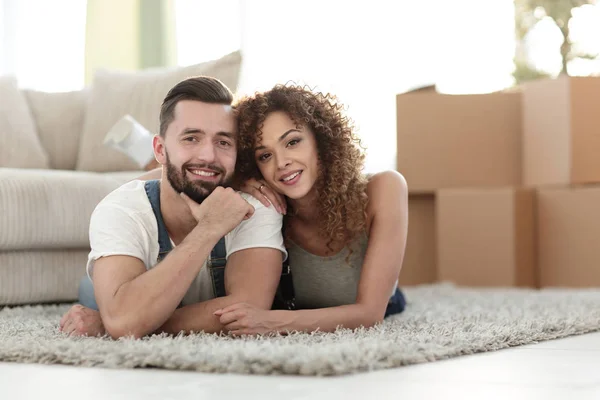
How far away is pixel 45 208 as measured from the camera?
247cm

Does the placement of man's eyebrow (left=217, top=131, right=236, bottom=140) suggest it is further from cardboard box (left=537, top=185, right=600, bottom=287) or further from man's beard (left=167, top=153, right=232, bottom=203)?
cardboard box (left=537, top=185, right=600, bottom=287)

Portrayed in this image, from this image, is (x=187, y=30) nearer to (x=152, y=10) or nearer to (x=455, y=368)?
(x=152, y=10)

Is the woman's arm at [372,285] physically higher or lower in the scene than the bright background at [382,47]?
lower

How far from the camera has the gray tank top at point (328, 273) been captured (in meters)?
2.10

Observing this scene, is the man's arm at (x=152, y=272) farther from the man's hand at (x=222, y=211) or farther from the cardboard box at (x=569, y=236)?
the cardboard box at (x=569, y=236)

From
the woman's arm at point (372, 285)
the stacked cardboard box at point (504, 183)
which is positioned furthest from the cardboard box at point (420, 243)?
the woman's arm at point (372, 285)

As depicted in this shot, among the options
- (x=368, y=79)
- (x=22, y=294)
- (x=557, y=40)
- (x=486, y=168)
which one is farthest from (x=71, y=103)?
(x=557, y=40)

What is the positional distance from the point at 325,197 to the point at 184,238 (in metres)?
0.35

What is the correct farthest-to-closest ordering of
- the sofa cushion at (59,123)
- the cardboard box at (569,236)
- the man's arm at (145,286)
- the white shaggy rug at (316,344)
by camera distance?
1. the sofa cushion at (59,123)
2. the cardboard box at (569,236)
3. the man's arm at (145,286)
4. the white shaggy rug at (316,344)

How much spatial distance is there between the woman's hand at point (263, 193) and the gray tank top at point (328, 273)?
20cm

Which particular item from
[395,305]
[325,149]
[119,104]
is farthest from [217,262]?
[119,104]

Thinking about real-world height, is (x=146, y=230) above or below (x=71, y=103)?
below

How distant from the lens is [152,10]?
15.4ft

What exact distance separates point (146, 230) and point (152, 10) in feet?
10.2
